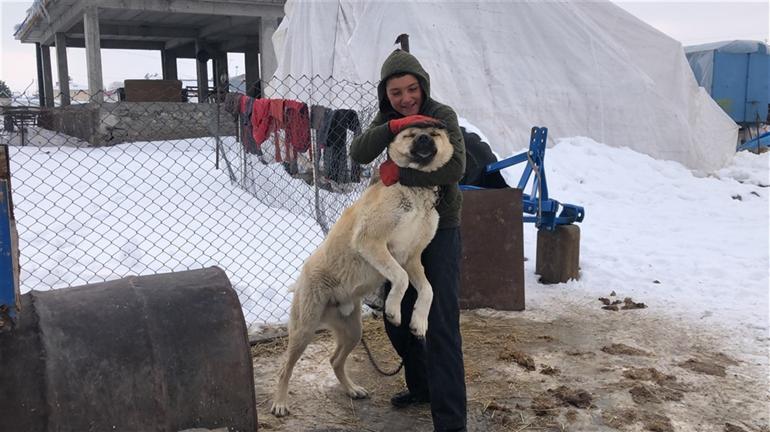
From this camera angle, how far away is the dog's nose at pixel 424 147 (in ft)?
9.27

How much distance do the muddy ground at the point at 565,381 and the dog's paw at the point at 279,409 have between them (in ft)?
0.13

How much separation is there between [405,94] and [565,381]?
2.10m

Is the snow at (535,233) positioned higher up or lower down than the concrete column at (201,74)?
lower down

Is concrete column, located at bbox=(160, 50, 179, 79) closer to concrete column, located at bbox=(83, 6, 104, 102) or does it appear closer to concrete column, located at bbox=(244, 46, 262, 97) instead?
concrete column, located at bbox=(244, 46, 262, 97)

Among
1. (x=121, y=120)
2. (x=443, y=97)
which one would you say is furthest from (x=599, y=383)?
(x=121, y=120)

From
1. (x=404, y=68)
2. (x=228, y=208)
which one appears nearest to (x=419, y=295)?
(x=404, y=68)

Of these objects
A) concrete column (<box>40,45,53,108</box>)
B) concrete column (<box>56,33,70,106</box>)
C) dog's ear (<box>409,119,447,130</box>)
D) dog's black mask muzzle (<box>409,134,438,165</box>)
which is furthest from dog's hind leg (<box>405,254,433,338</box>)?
concrete column (<box>40,45,53,108</box>)

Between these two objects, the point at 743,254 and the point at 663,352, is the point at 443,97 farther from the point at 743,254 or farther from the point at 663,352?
the point at 663,352

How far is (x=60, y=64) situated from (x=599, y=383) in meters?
21.6

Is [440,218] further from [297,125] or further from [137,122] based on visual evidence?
[137,122]

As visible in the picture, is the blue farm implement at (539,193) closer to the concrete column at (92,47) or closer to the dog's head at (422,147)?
the dog's head at (422,147)

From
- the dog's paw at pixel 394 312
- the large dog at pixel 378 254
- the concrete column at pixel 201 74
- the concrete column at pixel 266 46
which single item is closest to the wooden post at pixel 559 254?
the large dog at pixel 378 254

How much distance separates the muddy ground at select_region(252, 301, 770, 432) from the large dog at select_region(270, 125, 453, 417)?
0.50 metres

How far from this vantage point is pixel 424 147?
112 inches
